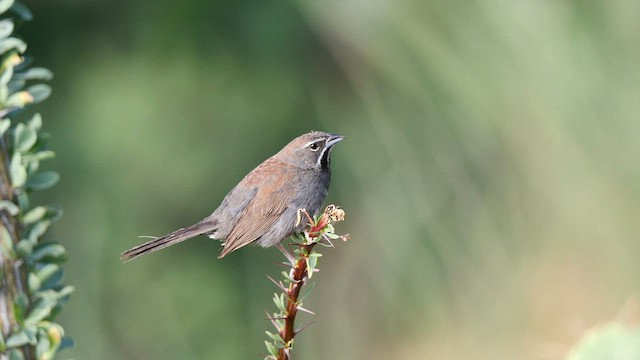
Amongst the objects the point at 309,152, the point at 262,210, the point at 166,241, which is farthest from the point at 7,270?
the point at 309,152

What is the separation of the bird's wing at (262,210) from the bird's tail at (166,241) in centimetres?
11

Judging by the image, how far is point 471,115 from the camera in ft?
9.16

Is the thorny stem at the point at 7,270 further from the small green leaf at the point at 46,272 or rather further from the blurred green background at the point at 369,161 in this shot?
the blurred green background at the point at 369,161

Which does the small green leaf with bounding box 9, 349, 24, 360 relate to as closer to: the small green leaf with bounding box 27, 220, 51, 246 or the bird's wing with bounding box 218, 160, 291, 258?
the small green leaf with bounding box 27, 220, 51, 246

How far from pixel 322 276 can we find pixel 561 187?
158 cm

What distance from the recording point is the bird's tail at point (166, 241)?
275 cm

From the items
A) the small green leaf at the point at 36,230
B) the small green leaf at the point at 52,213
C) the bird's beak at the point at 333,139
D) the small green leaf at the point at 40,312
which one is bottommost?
the small green leaf at the point at 40,312

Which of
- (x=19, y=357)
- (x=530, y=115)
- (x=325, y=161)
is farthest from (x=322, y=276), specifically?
(x=19, y=357)

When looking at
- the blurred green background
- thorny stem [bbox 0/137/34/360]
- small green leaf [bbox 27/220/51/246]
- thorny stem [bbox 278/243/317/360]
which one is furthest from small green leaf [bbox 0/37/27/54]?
the blurred green background

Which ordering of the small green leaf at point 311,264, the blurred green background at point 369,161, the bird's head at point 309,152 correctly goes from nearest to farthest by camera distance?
the small green leaf at point 311,264 < the blurred green background at point 369,161 < the bird's head at point 309,152

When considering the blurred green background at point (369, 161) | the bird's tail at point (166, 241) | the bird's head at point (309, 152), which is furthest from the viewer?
the bird's head at point (309, 152)

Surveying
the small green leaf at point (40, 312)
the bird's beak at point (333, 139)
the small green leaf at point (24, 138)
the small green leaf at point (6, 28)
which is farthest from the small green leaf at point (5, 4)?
the bird's beak at point (333, 139)

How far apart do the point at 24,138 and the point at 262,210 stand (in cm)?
214

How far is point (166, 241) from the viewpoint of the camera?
9.55 ft
